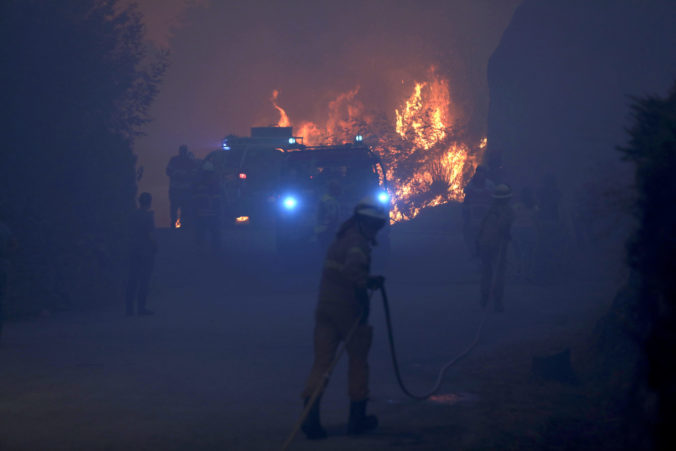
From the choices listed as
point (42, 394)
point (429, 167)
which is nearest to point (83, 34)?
point (42, 394)

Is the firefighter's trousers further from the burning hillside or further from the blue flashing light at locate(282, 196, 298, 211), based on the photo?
the burning hillside

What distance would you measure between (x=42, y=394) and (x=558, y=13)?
2205 cm

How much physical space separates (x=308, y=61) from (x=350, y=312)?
54.6 m

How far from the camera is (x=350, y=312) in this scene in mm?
6609

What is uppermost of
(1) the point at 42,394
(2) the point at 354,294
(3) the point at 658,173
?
(3) the point at 658,173

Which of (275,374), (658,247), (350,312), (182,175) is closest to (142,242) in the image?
(275,374)

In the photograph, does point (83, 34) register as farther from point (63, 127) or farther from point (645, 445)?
point (645, 445)

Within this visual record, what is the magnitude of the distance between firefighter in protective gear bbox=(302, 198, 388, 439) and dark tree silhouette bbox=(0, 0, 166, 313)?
365 inches

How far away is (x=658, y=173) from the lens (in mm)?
5105

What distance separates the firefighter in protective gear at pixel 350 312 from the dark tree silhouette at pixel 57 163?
9260 mm

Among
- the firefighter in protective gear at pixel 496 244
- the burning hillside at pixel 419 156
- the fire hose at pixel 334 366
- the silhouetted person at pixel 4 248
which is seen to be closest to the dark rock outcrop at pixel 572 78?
the burning hillside at pixel 419 156

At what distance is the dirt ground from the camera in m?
6.36

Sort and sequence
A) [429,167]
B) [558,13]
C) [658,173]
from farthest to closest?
[429,167], [558,13], [658,173]

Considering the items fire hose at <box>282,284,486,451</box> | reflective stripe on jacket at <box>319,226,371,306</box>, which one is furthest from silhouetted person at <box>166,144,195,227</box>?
reflective stripe on jacket at <box>319,226,371,306</box>
